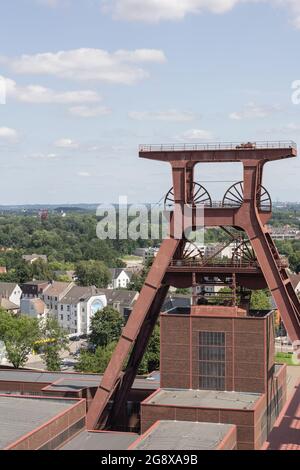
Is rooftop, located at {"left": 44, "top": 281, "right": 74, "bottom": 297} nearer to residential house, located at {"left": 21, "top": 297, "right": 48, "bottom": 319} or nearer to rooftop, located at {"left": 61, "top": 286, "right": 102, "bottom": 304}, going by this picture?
rooftop, located at {"left": 61, "top": 286, "right": 102, "bottom": 304}

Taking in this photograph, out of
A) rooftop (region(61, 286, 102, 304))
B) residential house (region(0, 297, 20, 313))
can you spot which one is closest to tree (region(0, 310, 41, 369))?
rooftop (region(61, 286, 102, 304))

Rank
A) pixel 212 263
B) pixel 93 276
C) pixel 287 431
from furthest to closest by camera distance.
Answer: pixel 93 276
pixel 287 431
pixel 212 263

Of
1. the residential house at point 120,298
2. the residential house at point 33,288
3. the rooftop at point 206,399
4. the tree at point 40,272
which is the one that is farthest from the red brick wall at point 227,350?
the tree at point 40,272

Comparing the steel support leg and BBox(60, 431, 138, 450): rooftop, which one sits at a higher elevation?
the steel support leg

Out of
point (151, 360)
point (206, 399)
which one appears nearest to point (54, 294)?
point (151, 360)

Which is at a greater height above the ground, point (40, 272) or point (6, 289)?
point (40, 272)

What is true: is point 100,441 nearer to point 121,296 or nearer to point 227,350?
point 227,350
